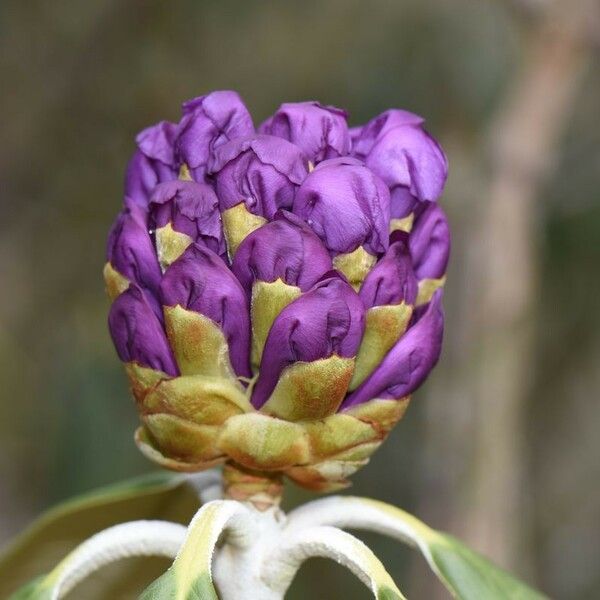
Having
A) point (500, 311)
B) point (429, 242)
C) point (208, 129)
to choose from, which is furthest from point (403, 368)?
point (500, 311)

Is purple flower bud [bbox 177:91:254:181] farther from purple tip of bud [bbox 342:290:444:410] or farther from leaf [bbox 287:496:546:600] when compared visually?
leaf [bbox 287:496:546:600]

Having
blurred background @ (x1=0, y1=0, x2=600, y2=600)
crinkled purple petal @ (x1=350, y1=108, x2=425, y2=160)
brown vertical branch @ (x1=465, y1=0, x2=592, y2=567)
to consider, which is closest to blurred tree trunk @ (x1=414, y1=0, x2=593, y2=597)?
brown vertical branch @ (x1=465, y1=0, x2=592, y2=567)

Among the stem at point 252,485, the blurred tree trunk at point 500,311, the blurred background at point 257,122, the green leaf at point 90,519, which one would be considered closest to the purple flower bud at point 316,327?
the stem at point 252,485

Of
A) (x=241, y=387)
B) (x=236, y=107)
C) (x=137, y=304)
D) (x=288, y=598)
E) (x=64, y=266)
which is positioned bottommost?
(x=288, y=598)

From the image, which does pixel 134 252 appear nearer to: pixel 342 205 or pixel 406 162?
pixel 342 205

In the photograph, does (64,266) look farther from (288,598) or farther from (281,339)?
(281,339)

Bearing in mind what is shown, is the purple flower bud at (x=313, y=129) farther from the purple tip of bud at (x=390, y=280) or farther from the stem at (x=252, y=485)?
the stem at (x=252, y=485)

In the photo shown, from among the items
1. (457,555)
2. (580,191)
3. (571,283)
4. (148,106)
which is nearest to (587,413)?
(571,283)
